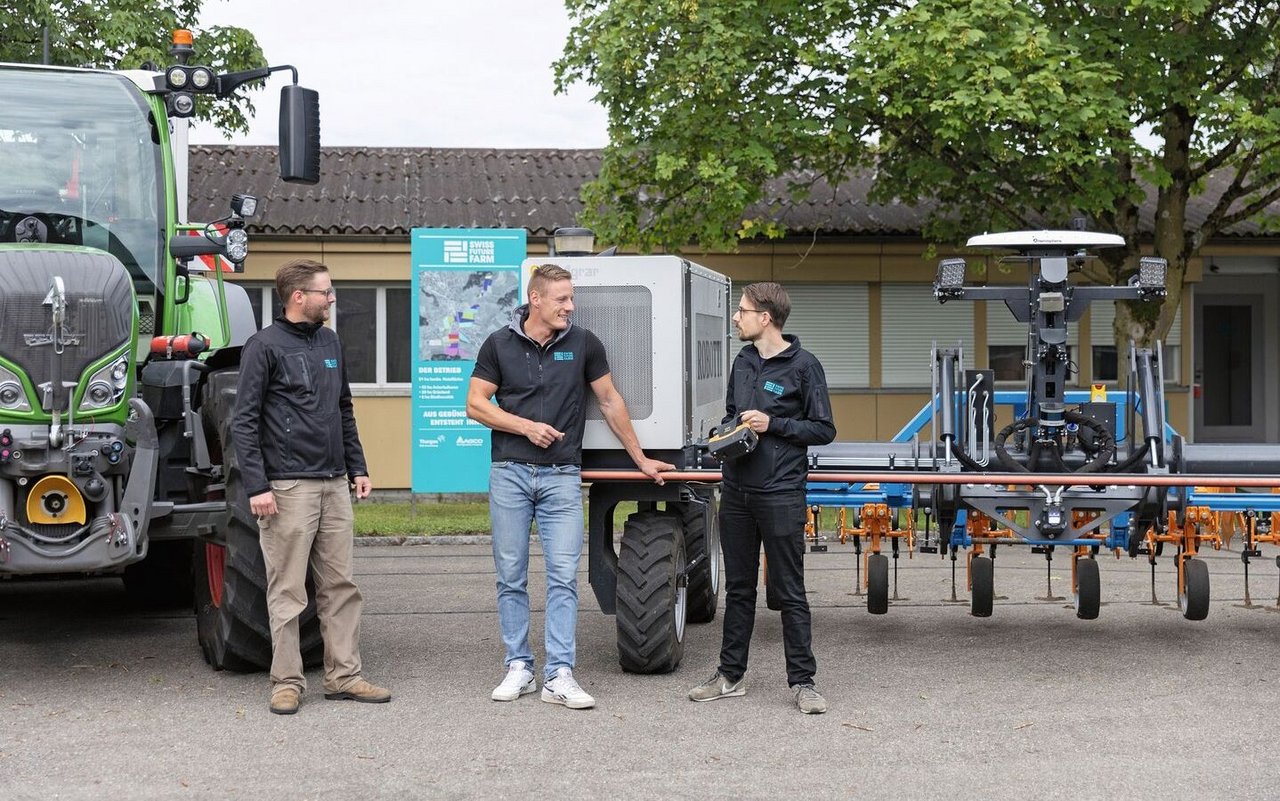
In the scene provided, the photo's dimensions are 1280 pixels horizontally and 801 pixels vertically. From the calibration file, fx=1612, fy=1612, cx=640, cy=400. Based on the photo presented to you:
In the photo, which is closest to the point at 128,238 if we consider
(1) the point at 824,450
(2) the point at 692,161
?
(1) the point at 824,450

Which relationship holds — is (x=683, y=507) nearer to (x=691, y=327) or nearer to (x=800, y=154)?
(x=691, y=327)

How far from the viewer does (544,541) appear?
777 centimetres

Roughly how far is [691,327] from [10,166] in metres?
3.66

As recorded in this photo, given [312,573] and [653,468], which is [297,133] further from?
[653,468]

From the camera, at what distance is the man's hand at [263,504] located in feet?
23.8

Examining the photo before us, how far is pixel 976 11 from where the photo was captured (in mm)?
15055

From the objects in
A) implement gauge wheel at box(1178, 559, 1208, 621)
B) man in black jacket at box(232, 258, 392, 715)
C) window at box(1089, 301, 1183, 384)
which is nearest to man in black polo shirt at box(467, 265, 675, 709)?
man in black jacket at box(232, 258, 392, 715)

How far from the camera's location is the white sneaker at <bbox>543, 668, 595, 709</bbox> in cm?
746

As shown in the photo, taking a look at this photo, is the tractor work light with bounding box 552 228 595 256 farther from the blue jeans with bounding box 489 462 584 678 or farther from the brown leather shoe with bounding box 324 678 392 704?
the brown leather shoe with bounding box 324 678 392 704

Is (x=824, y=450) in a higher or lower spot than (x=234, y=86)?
lower

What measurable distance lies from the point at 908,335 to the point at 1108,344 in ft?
9.11

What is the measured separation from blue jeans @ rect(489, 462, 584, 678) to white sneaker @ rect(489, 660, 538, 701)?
6 centimetres

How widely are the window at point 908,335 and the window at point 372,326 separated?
245 inches

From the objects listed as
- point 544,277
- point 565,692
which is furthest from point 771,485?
point 544,277
